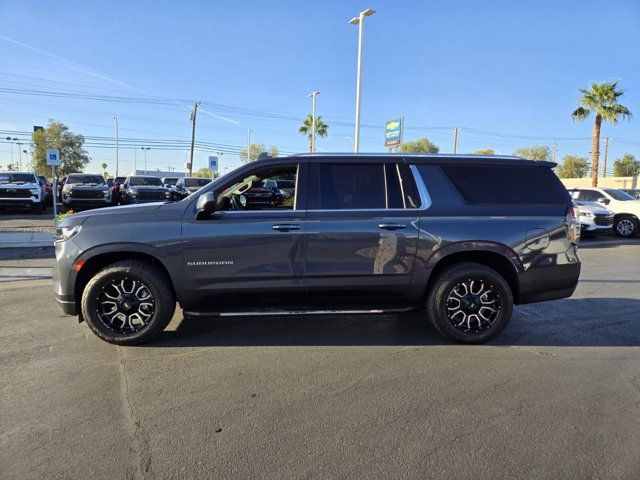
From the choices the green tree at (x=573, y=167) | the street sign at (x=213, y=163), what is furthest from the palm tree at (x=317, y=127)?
the green tree at (x=573, y=167)

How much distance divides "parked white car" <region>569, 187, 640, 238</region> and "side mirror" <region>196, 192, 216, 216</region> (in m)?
16.3

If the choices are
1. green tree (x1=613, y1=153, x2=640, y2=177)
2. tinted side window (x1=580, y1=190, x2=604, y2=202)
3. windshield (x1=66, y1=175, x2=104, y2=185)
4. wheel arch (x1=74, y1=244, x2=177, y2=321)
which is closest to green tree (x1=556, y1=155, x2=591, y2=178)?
green tree (x1=613, y1=153, x2=640, y2=177)

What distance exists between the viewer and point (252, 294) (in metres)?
4.50

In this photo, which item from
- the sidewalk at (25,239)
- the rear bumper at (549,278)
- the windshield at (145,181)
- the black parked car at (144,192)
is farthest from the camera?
the windshield at (145,181)

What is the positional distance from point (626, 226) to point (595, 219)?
139cm

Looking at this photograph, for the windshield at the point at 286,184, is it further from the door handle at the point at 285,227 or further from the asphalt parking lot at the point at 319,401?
the asphalt parking lot at the point at 319,401

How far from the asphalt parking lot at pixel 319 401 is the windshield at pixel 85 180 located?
1595cm

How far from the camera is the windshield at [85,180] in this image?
19719 millimetres

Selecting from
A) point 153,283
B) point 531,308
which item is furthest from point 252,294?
point 531,308

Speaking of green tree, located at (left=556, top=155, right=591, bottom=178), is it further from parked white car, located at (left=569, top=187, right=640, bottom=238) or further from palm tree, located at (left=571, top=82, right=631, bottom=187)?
parked white car, located at (left=569, top=187, right=640, bottom=238)

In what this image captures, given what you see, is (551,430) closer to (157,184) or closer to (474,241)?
(474,241)

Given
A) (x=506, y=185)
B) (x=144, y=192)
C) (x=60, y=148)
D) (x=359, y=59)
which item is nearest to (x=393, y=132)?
(x=359, y=59)

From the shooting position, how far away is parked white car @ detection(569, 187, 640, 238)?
620 inches

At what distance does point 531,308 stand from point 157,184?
19.1m
